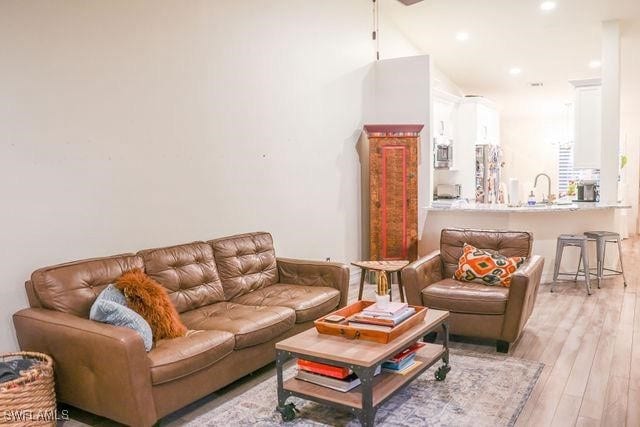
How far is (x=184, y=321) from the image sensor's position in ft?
10.9

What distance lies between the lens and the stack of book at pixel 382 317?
282 cm

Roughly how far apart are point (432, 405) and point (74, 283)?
217 cm

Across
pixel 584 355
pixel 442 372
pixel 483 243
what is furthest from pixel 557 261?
pixel 442 372

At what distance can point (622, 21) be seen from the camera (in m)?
6.29

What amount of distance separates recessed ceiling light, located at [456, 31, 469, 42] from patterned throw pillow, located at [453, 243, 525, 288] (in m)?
4.10

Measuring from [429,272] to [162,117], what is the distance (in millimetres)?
2460

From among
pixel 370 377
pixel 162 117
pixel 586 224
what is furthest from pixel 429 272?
pixel 586 224

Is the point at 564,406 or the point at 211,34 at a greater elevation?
the point at 211,34

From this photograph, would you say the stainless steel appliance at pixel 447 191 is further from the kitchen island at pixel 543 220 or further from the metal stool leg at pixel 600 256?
the metal stool leg at pixel 600 256

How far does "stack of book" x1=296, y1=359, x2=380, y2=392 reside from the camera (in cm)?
266

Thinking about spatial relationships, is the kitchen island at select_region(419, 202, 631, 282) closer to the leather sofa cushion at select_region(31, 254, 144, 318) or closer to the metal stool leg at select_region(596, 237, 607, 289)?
the metal stool leg at select_region(596, 237, 607, 289)

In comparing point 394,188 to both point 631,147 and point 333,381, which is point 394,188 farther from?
point 631,147

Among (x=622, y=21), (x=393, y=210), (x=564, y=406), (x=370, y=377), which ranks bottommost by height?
(x=564, y=406)

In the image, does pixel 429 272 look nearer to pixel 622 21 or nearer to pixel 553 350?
pixel 553 350
